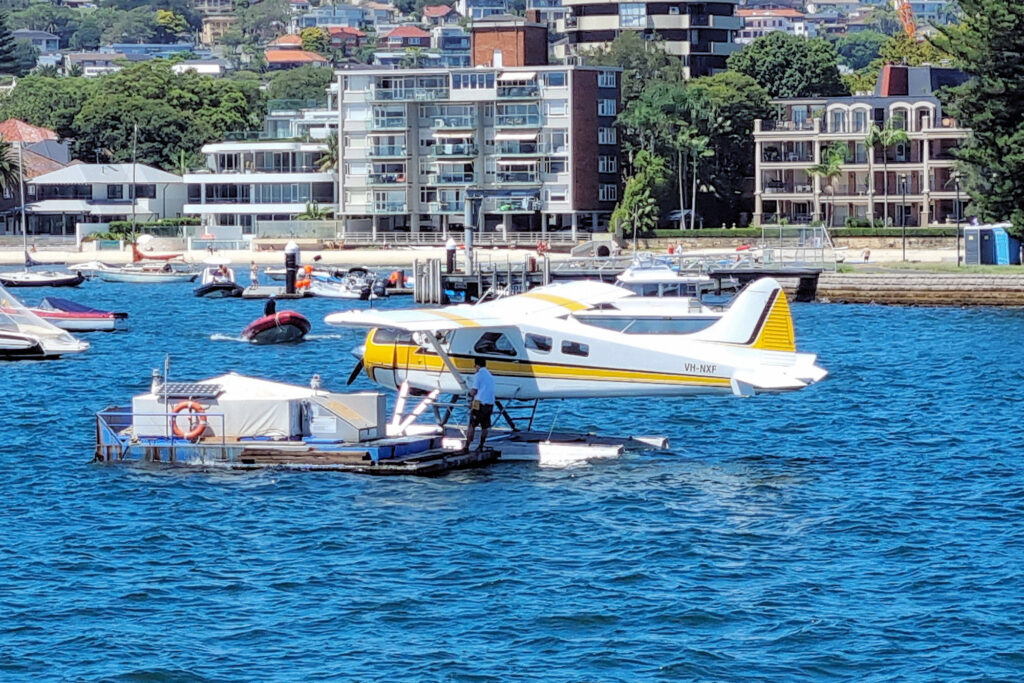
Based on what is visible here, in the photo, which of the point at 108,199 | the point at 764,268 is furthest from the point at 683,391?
the point at 108,199

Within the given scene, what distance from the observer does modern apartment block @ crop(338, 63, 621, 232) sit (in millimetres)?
129250

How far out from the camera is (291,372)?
193 ft

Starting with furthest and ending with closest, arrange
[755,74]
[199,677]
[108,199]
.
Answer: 1. [755,74]
2. [108,199]
3. [199,677]

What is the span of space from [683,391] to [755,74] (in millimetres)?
134076

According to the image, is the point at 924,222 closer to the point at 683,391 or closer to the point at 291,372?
the point at 291,372

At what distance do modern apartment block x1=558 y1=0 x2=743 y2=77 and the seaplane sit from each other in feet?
465

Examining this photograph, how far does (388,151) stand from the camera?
13212 centimetres

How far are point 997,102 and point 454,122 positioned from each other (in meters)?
52.2

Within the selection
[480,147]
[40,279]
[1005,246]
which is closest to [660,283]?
[1005,246]

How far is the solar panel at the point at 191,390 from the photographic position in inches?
1428

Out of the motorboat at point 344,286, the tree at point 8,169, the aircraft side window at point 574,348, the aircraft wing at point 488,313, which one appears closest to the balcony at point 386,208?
the tree at point 8,169

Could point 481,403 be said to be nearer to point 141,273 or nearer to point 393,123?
point 141,273

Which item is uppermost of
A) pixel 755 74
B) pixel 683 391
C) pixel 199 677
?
pixel 755 74

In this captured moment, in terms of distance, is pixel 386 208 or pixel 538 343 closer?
pixel 538 343
